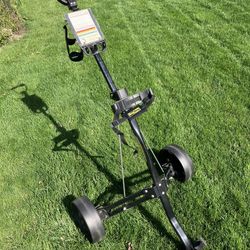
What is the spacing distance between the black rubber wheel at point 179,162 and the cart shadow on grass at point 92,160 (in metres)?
0.42

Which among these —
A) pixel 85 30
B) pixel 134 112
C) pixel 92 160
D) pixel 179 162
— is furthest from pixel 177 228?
pixel 85 30

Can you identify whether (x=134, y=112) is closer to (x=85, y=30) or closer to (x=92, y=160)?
(x=85, y=30)

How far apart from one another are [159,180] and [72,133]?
86.3 inches

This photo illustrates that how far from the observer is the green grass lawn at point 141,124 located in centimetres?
367

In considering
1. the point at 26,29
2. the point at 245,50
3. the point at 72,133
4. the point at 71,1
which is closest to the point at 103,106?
the point at 72,133

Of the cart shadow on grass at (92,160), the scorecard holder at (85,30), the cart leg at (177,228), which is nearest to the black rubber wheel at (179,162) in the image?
the cart shadow on grass at (92,160)

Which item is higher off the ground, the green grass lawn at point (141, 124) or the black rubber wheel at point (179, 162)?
the black rubber wheel at point (179, 162)

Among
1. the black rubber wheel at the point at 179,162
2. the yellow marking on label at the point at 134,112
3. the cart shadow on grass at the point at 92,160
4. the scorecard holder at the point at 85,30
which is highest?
the scorecard holder at the point at 85,30

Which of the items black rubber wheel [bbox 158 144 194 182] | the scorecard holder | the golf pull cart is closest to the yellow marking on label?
the golf pull cart

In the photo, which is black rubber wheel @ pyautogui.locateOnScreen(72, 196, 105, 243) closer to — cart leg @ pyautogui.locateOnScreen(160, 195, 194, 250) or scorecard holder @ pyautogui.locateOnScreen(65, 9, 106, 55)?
cart leg @ pyautogui.locateOnScreen(160, 195, 194, 250)

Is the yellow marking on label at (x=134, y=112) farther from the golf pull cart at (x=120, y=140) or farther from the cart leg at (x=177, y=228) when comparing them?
the cart leg at (x=177, y=228)

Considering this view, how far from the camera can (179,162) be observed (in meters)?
3.68

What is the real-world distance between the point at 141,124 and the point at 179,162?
1.39m

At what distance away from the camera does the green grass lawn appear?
367 centimetres
